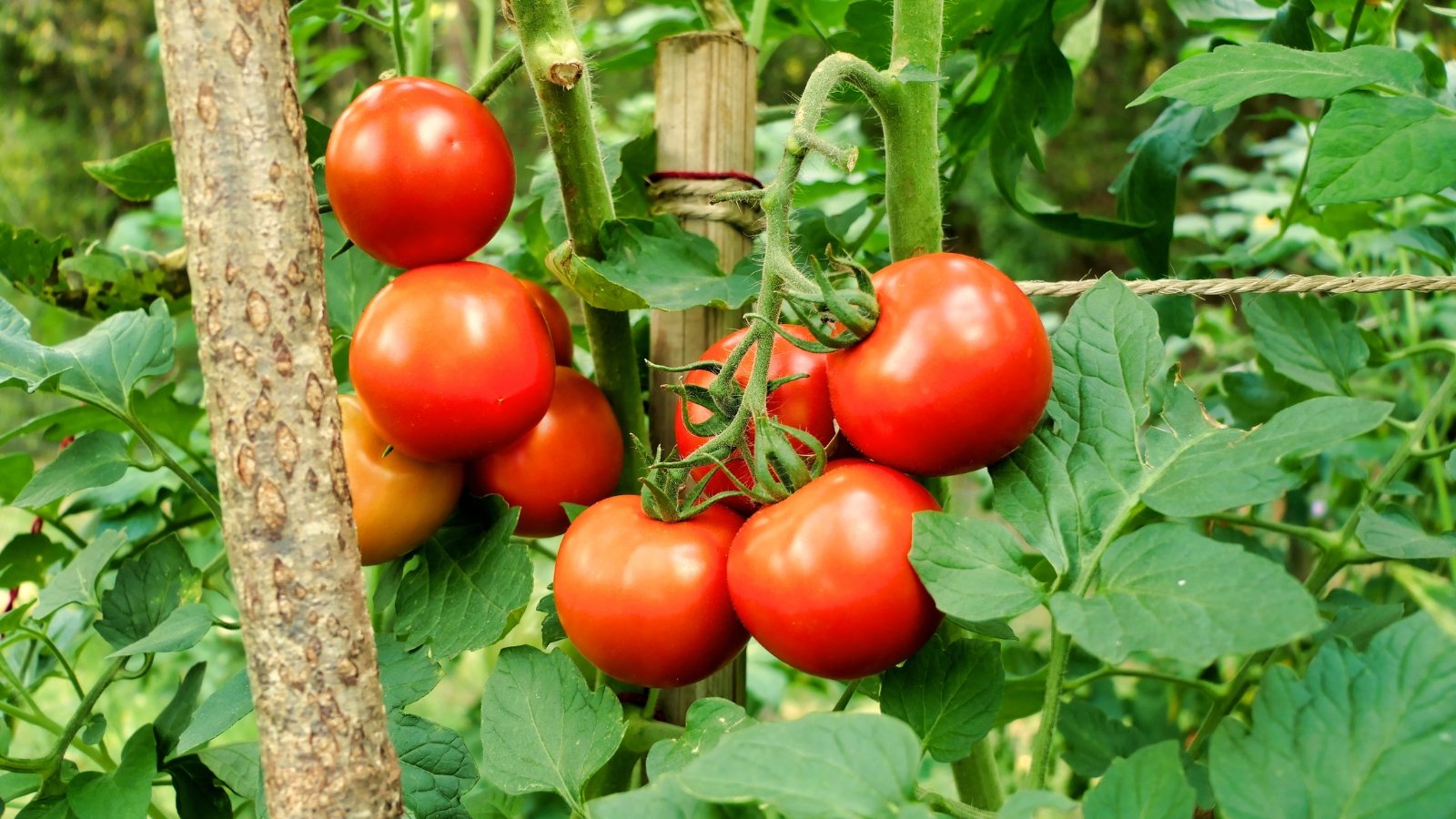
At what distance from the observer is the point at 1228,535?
69cm

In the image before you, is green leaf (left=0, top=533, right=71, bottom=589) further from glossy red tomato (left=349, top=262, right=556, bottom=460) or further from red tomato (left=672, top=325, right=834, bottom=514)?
red tomato (left=672, top=325, right=834, bottom=514)

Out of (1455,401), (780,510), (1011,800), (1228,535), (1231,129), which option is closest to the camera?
(1011,800)

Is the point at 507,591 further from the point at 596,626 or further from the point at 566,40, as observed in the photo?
the point at 566,40

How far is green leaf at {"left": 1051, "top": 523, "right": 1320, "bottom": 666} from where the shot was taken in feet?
1.02

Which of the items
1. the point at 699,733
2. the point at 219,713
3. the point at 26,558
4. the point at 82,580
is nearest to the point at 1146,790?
the point at 699,733

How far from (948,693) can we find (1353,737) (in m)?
0.15

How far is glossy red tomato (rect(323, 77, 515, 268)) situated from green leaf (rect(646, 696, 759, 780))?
10.1 inches

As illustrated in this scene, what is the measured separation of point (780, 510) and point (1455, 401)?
89 cm

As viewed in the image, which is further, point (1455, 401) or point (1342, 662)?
point (1455, 401)

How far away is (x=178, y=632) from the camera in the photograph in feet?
1.53

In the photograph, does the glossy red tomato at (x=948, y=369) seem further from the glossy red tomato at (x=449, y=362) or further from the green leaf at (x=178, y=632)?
the green leaf at (x=178, y=632)

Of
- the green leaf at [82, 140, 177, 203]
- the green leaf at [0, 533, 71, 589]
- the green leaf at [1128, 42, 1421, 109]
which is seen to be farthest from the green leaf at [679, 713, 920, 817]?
the green leaf at [0, 533, 71, 589]

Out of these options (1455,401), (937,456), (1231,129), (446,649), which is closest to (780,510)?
(937,456)

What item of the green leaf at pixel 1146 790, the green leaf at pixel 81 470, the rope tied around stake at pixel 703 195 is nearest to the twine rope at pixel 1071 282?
the rope tied around stake at pixel 703 195
